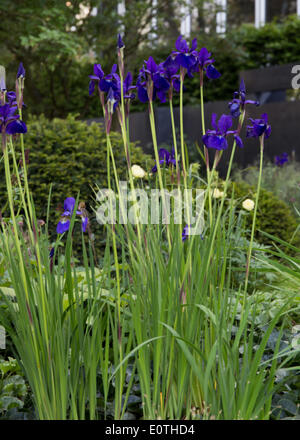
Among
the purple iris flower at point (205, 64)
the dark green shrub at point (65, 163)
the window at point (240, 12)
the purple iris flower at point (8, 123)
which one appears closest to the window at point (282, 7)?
the window at point (240, 12)

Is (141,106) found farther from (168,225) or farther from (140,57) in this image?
(168,225)

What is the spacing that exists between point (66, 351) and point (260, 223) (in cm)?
305

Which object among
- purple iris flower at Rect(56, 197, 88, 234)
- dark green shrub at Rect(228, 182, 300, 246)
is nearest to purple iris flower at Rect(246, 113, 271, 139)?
purple iris flower at Rect(56, 197, 88, 234)

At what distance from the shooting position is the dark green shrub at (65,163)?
426cm

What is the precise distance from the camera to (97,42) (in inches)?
342

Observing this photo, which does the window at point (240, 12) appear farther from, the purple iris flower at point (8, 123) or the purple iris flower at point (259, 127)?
the purple iris flower at point (8, 123)

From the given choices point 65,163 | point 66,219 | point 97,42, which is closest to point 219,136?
point 66,219

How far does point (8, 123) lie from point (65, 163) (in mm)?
2603

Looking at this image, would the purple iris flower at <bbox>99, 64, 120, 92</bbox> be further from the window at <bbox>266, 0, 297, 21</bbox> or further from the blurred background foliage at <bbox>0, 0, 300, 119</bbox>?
the window at <bbox>266, 0, 297, 21</bbox>

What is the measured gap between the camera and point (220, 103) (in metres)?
11.3

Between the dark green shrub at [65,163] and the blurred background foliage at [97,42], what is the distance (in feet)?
9.33

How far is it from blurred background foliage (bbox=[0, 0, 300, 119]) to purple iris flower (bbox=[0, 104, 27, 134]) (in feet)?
17.9

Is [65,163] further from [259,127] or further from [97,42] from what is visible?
[97,42]

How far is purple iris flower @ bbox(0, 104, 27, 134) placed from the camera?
167cm
